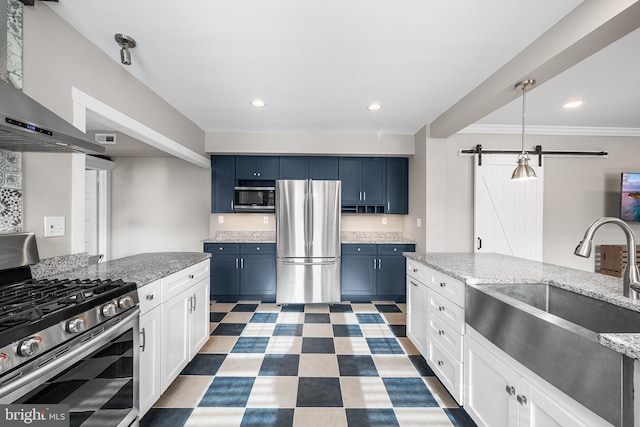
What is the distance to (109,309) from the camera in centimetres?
124

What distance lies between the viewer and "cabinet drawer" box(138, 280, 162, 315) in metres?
1.58

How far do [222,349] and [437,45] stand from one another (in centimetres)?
303

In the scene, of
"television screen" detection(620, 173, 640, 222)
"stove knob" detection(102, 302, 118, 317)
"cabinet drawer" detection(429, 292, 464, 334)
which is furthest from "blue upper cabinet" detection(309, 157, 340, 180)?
"television screen" detection(620, 173, 640, 222)

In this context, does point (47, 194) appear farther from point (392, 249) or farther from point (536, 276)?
point (392, 249)

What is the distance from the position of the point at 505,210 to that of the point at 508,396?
3062mm

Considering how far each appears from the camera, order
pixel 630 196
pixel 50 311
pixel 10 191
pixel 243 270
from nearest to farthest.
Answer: pixel 50 311 → pixel 10 191 → pixel 630 196 → pixel 243 270

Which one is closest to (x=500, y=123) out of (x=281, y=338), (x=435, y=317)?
(x=435, y=317)

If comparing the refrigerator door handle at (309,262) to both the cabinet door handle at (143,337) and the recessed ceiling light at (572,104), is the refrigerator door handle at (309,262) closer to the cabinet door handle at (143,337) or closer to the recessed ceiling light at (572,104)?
the cabinet door handle at (143,337)

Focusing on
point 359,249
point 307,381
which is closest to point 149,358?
point 307,381

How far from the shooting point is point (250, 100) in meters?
2.88

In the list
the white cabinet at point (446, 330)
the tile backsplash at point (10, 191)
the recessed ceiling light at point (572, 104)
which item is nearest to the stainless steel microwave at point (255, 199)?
the white cabinet at point (446, 330)

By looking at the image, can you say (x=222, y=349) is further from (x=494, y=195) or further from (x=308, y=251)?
(x=494, y=195)

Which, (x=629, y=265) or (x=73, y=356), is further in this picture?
(x=629, y=265)

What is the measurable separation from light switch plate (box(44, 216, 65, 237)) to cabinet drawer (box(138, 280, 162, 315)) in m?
0.64
